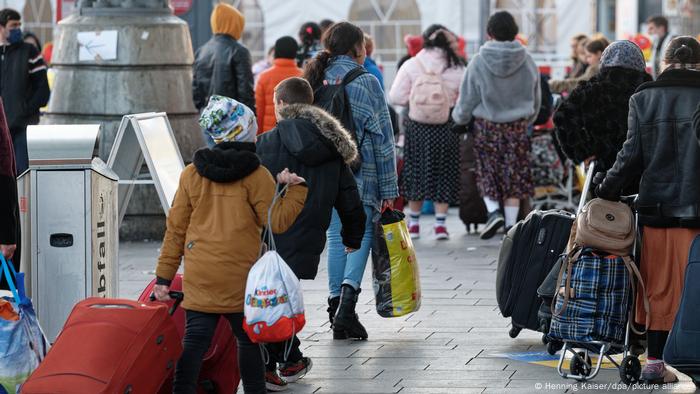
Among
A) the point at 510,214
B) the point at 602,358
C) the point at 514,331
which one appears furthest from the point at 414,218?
the point at 602,358

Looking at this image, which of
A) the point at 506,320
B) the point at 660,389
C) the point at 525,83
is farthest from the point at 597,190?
the point at 525,83

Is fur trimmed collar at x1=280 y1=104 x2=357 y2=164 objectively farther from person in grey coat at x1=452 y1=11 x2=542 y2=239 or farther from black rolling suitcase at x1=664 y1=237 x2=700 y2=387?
person in grey coat at x1=452 y1=11 x2=542 y2=239

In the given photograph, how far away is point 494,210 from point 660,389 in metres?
6.06

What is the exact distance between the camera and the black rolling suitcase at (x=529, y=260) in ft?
23.8

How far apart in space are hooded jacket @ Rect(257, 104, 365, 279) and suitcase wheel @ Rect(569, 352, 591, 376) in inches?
48.6

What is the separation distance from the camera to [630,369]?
6.50 m

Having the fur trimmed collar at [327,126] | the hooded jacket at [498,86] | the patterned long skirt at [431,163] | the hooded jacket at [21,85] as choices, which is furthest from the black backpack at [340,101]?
the hooded jacket at [21,85]

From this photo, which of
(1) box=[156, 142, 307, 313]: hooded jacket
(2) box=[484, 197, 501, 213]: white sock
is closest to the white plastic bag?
(1) box=[156, 142, 307, 313]: hooded jacket

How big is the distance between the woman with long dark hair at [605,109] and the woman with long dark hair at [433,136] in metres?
5.25

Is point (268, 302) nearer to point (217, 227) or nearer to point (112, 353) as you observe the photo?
point (217, 227)

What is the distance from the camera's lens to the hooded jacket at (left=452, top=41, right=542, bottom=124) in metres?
11.9

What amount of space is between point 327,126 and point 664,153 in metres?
1.49

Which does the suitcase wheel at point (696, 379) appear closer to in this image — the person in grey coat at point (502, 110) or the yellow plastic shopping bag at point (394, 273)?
the yellow plastic shopping bag at point (394, 273)

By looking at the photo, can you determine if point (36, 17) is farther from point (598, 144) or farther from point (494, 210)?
point (598, 144)
